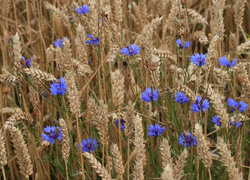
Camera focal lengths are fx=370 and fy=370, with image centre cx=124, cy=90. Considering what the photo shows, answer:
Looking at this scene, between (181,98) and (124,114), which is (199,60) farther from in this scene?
(124,114)

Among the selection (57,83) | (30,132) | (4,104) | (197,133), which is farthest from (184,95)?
(4,104)

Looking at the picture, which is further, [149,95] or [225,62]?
[225,62]

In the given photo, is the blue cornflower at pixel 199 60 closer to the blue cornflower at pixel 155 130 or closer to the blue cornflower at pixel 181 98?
the blue cornflower at pixel 181 98

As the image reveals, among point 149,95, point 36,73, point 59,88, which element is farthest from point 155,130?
point 36,73

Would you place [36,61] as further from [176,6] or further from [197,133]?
[197,133]

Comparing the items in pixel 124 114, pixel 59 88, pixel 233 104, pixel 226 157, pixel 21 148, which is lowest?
pixel 226 157

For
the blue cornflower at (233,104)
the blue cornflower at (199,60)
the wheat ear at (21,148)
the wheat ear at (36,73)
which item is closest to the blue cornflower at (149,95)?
the blue cornflower at (199,60)

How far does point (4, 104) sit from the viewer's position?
2570 mm

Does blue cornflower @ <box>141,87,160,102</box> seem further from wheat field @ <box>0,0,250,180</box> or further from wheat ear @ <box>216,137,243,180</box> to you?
wheat ear @ <box>216,137,243,180</box>

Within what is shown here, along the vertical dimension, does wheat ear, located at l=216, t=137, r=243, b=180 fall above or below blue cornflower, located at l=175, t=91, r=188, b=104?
below

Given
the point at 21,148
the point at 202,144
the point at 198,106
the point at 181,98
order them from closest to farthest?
1. the point at 202,144
2. the point at 21,148
3. the point at 198,106
4. the point at 181,98

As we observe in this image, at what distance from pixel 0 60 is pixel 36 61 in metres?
1.20

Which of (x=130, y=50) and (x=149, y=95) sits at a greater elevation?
(x=130, y=50)

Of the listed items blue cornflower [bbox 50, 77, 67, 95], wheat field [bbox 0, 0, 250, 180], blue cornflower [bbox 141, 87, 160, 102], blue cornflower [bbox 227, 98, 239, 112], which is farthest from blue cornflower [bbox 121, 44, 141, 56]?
blue cornflower [bbox 227, 98, 239, 112]
